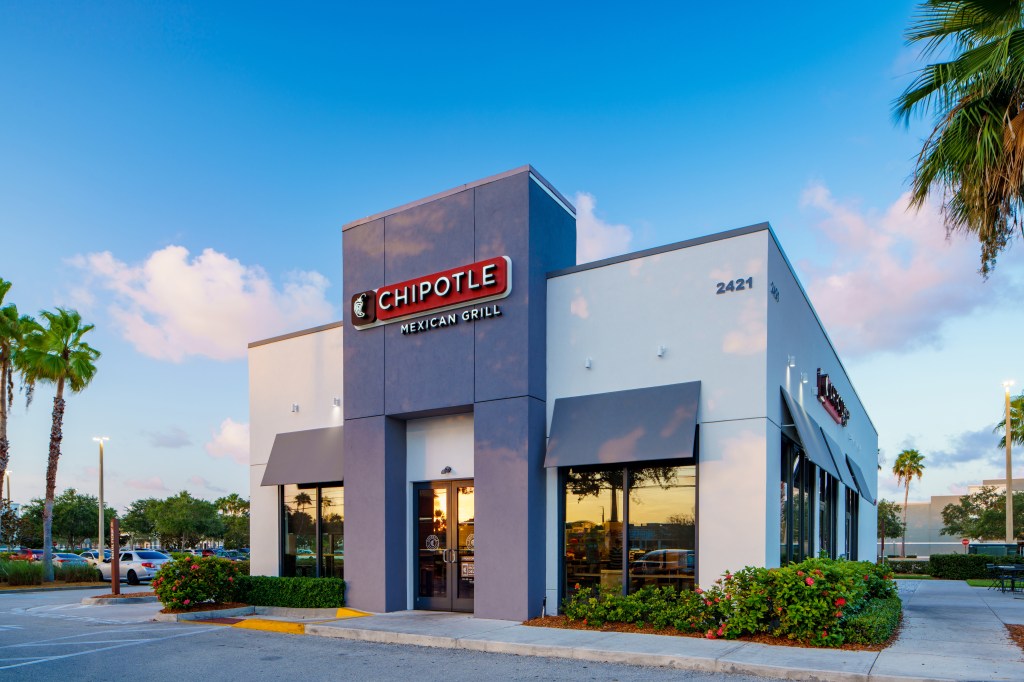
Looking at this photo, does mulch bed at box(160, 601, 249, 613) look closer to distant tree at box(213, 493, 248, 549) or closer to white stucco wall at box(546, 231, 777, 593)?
white stucco wall at box(546, 231, 777, 593)

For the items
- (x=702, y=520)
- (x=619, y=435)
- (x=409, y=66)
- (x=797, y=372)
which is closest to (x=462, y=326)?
(x=619, y=435)

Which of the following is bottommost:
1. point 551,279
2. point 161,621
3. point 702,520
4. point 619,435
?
point 161,621

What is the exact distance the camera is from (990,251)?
10.6 meters

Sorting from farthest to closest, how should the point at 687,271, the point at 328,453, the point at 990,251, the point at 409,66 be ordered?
the point at 409,66 → the point at 328,453 → the point at 687,271 → the point at 990,251

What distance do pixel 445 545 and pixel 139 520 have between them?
6840 cm

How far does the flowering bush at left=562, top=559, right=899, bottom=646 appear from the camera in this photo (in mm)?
10055

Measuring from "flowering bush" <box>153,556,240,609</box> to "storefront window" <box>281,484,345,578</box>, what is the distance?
72.6 inches

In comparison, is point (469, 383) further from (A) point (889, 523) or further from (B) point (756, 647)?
(A) point (889, 523)

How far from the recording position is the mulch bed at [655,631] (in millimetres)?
9865

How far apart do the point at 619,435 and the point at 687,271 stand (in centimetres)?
314

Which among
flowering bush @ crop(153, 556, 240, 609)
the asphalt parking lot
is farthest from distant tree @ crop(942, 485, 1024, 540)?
the asphalt parking lot

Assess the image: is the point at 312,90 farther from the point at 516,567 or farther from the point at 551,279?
the point at 516,567

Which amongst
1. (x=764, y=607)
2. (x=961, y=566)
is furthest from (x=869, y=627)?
(x=961, y=566)

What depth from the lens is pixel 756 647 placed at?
9.98m
